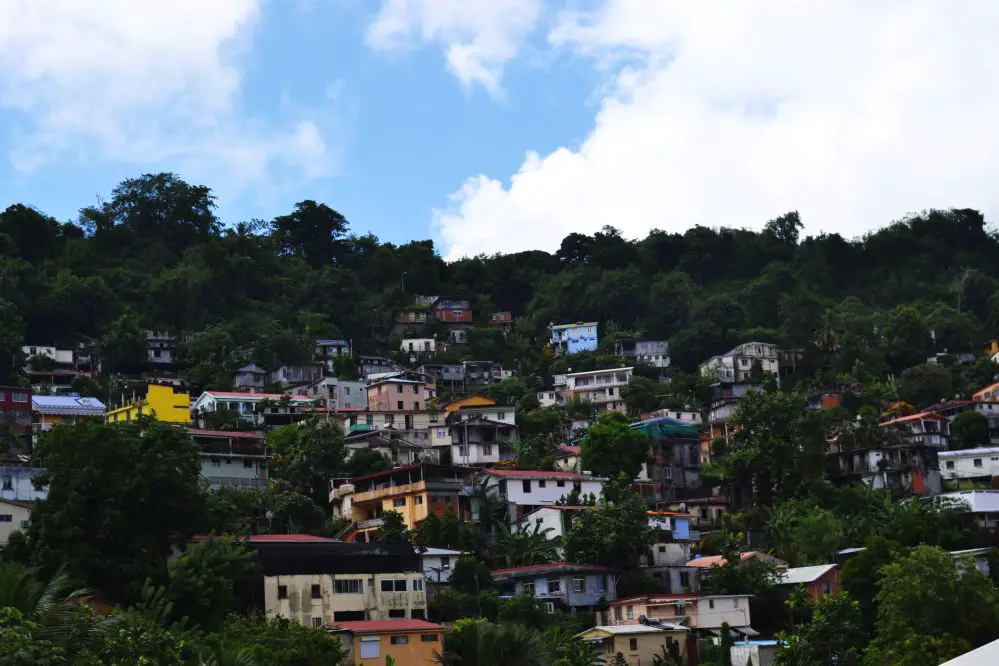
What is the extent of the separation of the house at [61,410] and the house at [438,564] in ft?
75.1

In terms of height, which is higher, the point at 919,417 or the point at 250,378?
the point at 250,378

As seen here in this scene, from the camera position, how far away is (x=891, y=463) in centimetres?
5981

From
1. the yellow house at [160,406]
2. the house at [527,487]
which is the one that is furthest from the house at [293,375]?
the house at [527,487]

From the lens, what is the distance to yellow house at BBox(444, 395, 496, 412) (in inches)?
2751

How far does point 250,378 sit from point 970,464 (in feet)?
122

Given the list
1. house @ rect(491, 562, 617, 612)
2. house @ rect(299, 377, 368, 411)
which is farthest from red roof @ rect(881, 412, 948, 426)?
house @ rect(299, 377, 368, 411)

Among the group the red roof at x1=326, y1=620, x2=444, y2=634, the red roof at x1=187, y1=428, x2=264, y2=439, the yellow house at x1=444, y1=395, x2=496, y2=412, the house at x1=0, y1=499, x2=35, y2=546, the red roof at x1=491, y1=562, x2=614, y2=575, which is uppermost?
the yellow house at x1=444, y1=395, x2=496, y2=412

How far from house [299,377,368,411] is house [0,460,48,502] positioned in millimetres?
25433

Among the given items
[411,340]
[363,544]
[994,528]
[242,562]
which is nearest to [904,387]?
[994,528]

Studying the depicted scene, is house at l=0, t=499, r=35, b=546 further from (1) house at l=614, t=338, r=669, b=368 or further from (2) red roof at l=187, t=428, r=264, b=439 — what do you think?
(1) house at l=614, t=338, r=669, b=368

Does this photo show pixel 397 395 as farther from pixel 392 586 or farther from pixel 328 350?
pixel 392 586

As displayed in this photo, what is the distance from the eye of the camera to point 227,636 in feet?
112

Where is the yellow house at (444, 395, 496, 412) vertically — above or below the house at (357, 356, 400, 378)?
below

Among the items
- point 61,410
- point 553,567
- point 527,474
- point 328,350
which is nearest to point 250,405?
point 61,410
